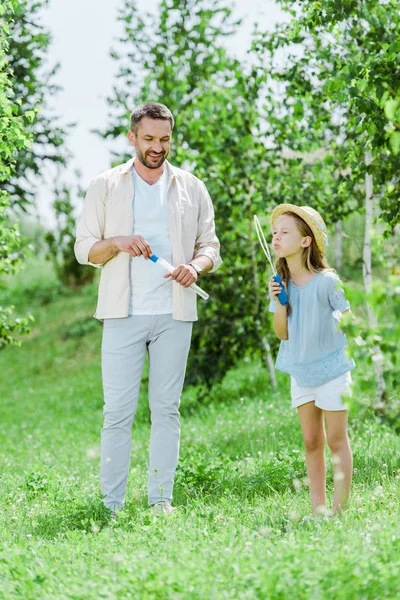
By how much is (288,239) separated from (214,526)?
5.01ft

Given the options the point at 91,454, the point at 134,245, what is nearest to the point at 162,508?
the point at 134,245

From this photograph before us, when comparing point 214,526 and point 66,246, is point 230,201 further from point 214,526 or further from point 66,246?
point 66,246

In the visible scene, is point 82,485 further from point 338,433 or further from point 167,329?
point 338,433

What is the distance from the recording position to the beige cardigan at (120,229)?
4730 millimetres

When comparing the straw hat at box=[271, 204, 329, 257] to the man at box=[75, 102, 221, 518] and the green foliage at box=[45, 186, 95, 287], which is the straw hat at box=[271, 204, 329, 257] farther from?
the green foliage at box=[45, 186, 95, 287]

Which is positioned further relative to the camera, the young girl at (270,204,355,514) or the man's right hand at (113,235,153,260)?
the man's right hand at (113,235,153,260)

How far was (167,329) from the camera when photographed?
15.7ft

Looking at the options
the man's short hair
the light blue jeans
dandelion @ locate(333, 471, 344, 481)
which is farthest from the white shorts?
the man's short hair

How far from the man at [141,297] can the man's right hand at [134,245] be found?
7 centimetres

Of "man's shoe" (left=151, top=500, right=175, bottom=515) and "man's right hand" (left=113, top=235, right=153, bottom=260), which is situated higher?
"man's right hand" (left=113, top=235, right=153, bottom=260)

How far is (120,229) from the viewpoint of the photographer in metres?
4.78

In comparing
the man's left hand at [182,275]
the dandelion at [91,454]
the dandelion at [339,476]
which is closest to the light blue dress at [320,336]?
the dandelion at [339,476]

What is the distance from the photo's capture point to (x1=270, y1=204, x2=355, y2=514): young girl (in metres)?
4.29

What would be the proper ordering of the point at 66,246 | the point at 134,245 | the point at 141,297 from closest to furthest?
the point at 134,245, the point at 141,297, the point at 66,246
